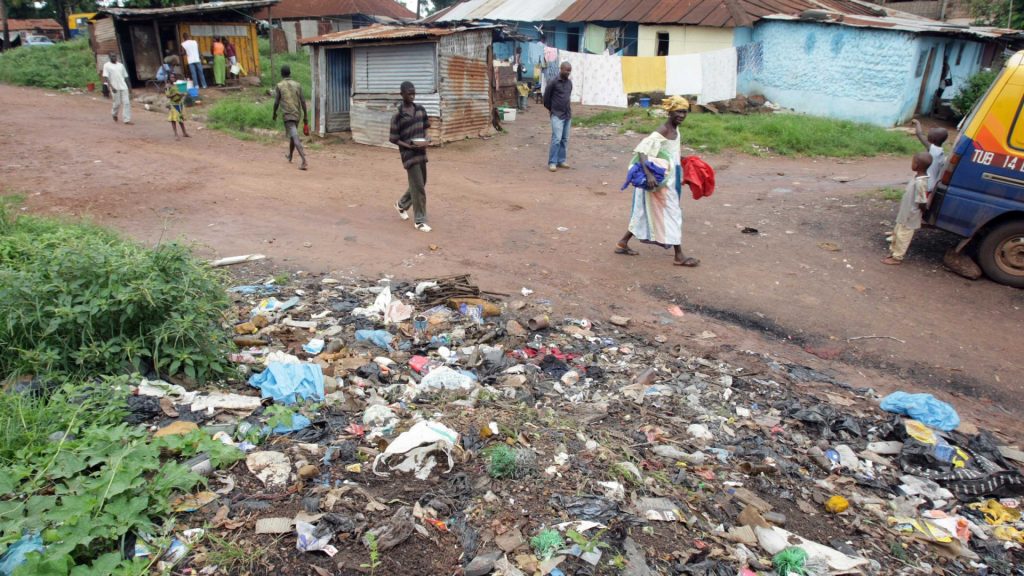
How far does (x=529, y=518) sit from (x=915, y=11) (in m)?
28.0

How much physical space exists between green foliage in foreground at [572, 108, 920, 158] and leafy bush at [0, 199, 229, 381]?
10931 mm

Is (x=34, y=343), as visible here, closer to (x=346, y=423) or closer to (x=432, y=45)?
(x=346, y=423)

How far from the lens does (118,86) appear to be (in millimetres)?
13750

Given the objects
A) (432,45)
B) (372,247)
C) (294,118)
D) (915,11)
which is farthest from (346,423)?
(915,11)

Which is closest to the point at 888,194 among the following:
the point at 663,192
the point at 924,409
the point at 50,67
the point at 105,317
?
the point at 663,192

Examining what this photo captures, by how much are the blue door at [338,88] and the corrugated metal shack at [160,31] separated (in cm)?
648

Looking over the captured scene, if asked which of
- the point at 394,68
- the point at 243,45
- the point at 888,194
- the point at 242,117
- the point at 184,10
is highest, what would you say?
the point at 184,10

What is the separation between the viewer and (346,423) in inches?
138

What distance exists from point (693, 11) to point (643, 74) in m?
2.23

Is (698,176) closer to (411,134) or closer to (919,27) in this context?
(411,134)

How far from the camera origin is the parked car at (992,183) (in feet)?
19.6

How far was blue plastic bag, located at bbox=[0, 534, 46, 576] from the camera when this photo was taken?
224 centimetres

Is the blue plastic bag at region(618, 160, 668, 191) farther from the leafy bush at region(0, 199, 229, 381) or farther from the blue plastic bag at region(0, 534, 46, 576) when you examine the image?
the blue plastic bag at region(0, 534, 46, 576)

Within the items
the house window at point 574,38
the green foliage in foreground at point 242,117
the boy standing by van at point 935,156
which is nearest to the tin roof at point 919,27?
the house window at point 574,38
